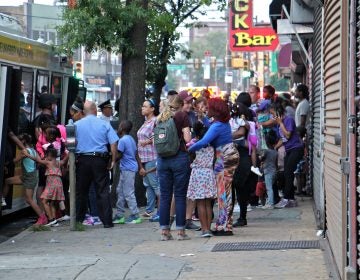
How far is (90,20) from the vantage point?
48.0 ft

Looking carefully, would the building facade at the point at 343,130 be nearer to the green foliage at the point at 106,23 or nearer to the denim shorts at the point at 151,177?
the denim shorts at the point at 151,177

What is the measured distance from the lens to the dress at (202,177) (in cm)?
1081

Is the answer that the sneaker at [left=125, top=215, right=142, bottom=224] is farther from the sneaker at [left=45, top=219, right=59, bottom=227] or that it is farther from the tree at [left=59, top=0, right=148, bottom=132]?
the tree at [left=59, top=0, right=148, bottom=132]

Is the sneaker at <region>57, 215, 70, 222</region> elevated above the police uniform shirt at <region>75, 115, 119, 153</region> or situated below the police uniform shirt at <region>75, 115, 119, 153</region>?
below

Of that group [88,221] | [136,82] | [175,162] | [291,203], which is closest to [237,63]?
[136,82]

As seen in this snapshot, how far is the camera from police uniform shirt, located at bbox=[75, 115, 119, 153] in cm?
1228

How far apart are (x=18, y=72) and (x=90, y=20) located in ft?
7.49

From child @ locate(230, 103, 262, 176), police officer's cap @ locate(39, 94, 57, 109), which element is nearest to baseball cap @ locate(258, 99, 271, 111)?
child @ locate(230, 103, 262, 176)

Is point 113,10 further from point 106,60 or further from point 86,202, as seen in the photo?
point 106,60

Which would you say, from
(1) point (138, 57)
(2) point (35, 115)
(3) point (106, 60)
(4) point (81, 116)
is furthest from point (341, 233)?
(3) point (106, 60)

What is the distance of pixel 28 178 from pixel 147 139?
1.81 metres

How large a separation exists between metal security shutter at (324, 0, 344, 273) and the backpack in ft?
7.45

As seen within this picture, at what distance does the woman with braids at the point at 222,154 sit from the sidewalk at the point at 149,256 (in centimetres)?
29

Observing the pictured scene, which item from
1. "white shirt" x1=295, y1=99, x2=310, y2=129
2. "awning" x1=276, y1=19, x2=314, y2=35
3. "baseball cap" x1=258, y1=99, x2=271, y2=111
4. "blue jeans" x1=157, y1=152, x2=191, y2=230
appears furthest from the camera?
"white shirt" x1=295, y1=99, x2=310, y2=129
